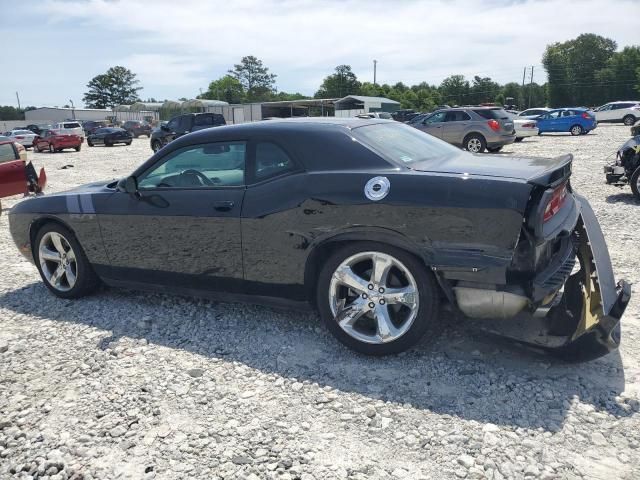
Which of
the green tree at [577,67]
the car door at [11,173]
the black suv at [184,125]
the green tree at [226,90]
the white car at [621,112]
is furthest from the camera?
the green tree at [226,90]

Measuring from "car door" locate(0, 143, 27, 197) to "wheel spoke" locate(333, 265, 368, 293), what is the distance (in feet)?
29.2

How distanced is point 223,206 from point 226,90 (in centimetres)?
11494

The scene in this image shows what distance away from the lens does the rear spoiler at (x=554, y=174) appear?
9.24ft

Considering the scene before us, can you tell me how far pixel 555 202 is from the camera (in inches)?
122

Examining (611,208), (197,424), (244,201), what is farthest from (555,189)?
(611,208)

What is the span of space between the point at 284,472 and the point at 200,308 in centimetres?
218

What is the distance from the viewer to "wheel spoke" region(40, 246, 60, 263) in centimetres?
466

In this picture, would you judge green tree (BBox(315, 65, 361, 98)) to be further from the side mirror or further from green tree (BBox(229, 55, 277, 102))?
the side mirror

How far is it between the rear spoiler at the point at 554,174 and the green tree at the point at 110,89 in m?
121

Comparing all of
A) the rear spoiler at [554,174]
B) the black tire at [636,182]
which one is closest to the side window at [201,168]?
Result: the rear spoiler at [554,174]

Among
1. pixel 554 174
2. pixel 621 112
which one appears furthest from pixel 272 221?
pixel 621 112

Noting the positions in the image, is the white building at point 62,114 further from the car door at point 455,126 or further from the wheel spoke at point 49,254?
the wheel spoke at point 49,254

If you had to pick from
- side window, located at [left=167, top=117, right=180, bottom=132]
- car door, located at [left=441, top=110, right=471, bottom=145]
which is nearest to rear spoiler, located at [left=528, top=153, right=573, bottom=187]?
car door, located at [left=441, top=110, right=471, bottom=145]

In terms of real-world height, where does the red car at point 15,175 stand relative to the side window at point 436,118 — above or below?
below
